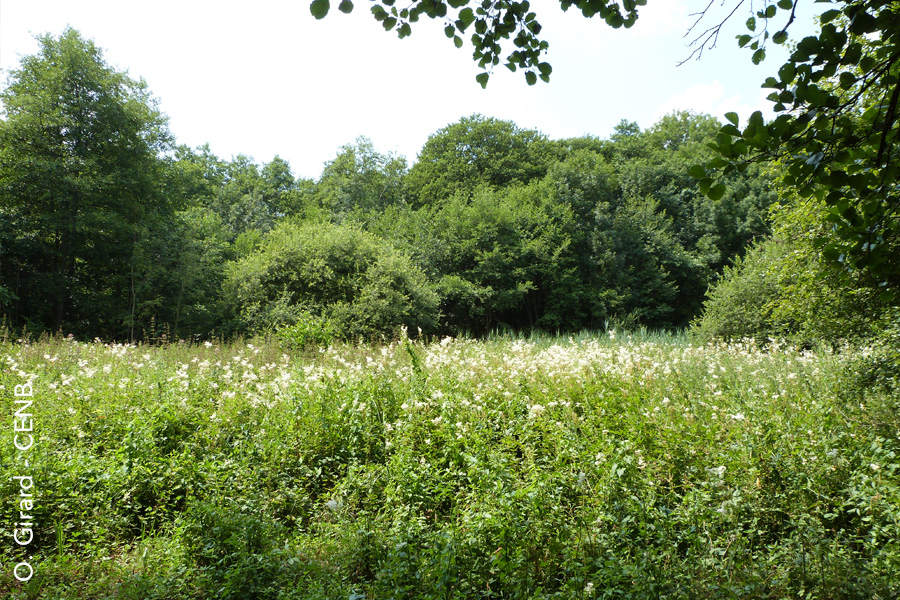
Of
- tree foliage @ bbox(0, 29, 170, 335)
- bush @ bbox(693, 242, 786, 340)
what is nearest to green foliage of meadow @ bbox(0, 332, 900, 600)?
bush @ bbox(693, 242, 786, 340)

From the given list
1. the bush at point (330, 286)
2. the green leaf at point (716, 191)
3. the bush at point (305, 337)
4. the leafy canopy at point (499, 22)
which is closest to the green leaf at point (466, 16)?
the leafy canopy at point (499, 22)

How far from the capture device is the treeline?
15141 millimetres

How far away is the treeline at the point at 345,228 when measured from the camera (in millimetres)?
15141

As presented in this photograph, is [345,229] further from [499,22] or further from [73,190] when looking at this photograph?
[499,22]

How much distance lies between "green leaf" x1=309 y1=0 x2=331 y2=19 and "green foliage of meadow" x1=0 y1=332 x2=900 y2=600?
9.48 feet

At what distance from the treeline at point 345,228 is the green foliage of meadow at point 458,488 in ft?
21.4

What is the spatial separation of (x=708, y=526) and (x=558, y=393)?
236 cm

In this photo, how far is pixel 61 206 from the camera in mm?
16156

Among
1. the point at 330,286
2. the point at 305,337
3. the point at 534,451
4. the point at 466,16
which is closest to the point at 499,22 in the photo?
the point at 466,16

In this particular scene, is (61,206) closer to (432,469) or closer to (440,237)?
(440,237)

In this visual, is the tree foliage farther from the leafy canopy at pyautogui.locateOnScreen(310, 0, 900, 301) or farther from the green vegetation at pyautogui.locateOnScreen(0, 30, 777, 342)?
the leafy canopy at pyautogui.locateOnScreen(310, 0, 900, 301)

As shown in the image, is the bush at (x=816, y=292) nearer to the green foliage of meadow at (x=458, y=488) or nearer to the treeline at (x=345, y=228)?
the green foliage of meadow at (x=458, y=488)

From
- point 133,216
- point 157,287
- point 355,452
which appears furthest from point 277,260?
point 355,452

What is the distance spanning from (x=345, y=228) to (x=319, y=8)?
47.0ft
